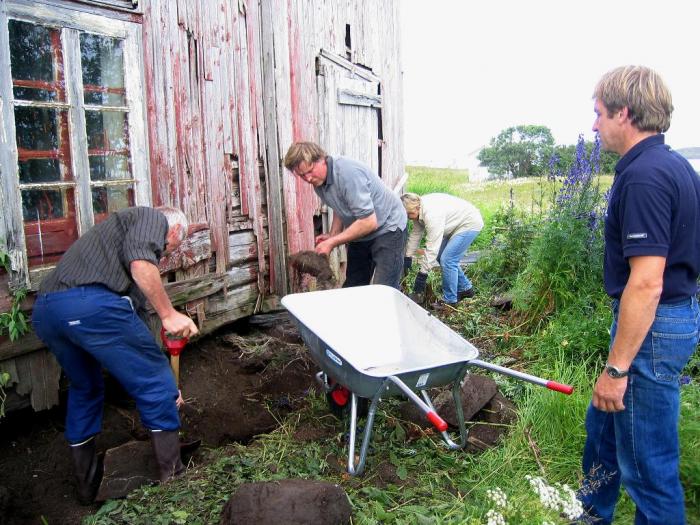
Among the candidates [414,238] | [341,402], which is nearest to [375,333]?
[341,402]

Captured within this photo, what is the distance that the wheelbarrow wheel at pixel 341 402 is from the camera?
3891 mm

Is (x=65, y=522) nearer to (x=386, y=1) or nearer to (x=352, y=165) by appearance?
(x=352, y=165)

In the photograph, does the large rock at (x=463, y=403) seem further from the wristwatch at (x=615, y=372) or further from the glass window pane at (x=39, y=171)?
the glass window pane at (x=39, y=171)

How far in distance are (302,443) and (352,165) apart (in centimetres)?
206

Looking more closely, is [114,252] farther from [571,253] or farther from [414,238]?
[414,238]

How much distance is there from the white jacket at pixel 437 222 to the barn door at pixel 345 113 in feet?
3.01

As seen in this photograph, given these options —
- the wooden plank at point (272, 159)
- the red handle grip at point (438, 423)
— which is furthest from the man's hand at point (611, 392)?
the wooden plank at point (272, 159)

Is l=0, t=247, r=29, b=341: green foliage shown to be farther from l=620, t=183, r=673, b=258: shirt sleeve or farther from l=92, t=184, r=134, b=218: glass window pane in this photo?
l=620, t=183, r=673, b=258: shirt sleeve

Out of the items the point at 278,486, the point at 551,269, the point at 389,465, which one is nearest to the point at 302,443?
the point at 389,465

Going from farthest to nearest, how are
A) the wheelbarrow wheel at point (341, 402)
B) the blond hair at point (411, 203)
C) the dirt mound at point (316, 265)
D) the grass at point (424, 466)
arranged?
the blond hair at point (411, 203), the dirt mound at point (316, 265), the wheelbarrow wheel at point (341, 402), the grass at point (424, 466)

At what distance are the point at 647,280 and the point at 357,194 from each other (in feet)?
8.57

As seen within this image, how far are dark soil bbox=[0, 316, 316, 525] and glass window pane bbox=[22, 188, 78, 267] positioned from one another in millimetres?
967

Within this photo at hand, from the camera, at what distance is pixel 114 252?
9.87 feet

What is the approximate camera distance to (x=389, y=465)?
3389mm
